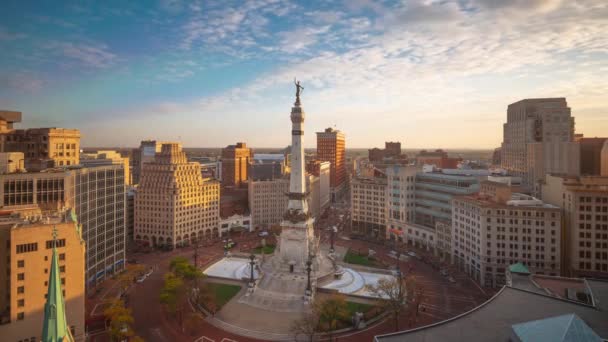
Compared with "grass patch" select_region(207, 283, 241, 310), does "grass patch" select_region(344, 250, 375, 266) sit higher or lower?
higher

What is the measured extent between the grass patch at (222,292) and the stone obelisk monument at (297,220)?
13708mm

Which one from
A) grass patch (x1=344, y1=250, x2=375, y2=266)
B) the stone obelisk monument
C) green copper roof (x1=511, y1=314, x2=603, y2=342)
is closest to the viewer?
green copper roof (x1=511, y1=314, x2=603, y2=342)

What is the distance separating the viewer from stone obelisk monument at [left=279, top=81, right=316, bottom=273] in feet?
305

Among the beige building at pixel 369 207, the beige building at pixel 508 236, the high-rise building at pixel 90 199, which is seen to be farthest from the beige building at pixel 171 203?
the beige building at pixel 508 236

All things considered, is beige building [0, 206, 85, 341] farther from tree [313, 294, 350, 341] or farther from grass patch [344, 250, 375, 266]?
grass patch [344, 250, 375, 266]

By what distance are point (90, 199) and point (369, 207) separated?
8988 cm

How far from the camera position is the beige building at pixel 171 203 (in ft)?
390

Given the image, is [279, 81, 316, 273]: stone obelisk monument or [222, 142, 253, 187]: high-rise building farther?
[222, 142, 253, 187]: high-rise building

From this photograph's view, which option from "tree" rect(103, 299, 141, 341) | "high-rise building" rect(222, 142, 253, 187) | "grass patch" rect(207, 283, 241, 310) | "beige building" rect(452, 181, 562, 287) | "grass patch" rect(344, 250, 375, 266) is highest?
"high-rise building" rect(222, 142, 253, 187)

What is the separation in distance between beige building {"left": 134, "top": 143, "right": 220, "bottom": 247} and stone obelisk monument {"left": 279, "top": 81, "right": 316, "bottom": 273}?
137 feet

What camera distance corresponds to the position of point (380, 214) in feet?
443

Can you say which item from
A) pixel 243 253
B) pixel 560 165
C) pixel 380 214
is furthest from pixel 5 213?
pixel 560 165

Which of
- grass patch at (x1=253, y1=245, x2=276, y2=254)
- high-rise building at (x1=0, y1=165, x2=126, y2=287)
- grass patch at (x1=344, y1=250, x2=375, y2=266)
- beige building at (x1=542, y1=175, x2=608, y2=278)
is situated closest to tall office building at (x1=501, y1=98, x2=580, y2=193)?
beige building at (x1=542, y1=175, x2=608, y2=278)

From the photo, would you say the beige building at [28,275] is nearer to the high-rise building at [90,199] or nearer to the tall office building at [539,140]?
the high-rise building at [90,199]
